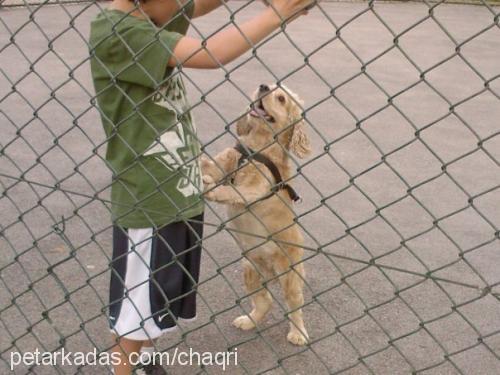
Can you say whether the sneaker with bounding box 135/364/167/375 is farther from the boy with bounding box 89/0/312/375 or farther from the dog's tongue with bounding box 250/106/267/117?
the dog's tongue with bounding box 250/106/267/117

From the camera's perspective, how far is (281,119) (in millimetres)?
3219

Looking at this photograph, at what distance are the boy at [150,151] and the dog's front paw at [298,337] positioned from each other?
2.56 ft

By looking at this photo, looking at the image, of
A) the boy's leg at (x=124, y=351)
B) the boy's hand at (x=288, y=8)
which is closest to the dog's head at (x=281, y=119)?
the boy's leg at (x=124, y=351)

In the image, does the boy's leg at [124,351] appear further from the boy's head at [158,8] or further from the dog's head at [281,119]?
the boy's head at [158,8]

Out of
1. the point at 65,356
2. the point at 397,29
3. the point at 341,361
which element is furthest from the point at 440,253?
the point at 397,29

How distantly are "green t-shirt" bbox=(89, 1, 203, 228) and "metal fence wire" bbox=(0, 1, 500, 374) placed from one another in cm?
8

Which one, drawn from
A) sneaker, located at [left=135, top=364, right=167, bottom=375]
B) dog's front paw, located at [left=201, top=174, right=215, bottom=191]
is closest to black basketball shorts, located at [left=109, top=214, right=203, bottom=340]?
dog's front paw, located at [left=201, top=174, right=215, bottom=191]

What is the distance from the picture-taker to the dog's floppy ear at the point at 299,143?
3.34 m

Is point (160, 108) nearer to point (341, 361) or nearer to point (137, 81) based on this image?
point (137, 81)

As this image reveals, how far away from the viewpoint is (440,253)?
434cm

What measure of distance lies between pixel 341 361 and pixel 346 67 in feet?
20.9

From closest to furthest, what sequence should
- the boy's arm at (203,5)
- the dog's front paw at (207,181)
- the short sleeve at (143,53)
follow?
1. the short sleeve at (143,53)
2. the boy's arm at (203,5)
3. the dog's front paw at (207,181)

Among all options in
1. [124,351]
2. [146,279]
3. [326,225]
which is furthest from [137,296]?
[326,225]

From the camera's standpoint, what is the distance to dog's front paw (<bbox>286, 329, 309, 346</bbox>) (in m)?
3.42
